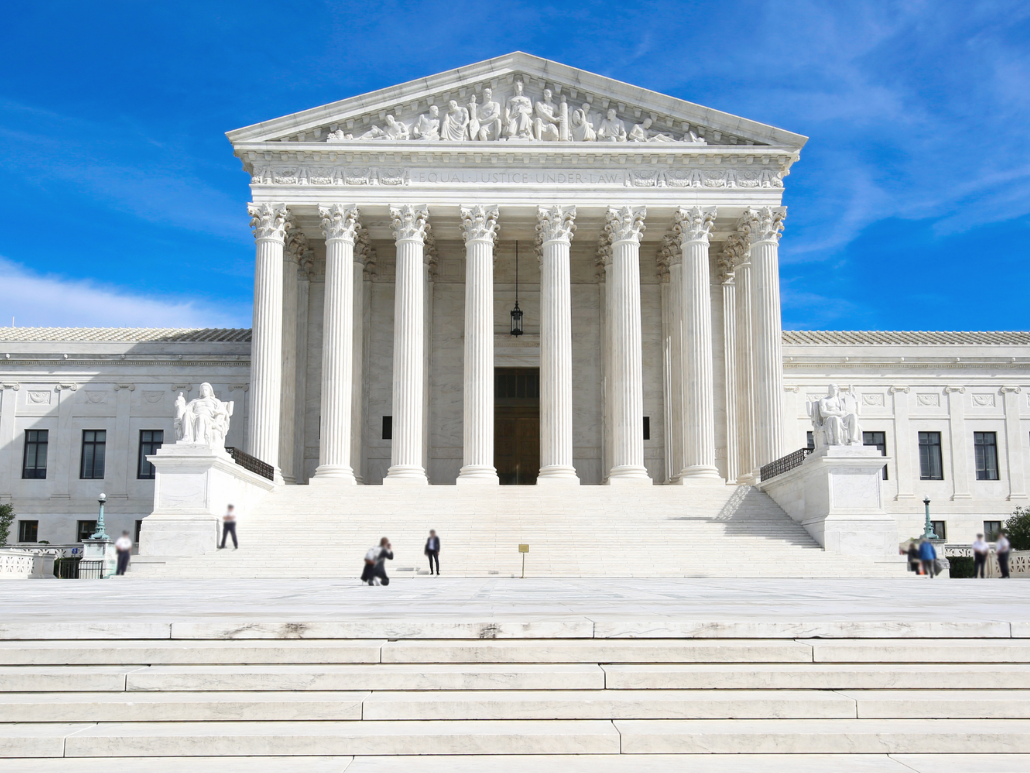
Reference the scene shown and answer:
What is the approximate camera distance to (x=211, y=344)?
164ft

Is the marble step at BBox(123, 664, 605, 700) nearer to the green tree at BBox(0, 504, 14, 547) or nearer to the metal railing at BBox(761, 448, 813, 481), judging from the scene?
the metal railing at BBox(761, 448, 813, 481)

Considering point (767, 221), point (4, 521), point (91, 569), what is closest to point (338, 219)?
point (91, 569)

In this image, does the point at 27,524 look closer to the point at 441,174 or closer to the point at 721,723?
the point at 441,174

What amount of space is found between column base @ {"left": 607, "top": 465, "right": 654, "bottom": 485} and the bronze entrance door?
869 cm

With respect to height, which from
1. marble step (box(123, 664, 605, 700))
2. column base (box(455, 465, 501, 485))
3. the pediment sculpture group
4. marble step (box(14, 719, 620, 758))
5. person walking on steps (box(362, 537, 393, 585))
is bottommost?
marble step (box(14, 719, 620, 758))

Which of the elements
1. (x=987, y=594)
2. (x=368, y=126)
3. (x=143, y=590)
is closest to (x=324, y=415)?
(x=368, y=126)

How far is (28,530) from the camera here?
4784 cm

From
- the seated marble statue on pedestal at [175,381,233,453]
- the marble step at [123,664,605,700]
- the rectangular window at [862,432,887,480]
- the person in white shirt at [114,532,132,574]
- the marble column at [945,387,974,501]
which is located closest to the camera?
the marble step at [123,664,605,700]

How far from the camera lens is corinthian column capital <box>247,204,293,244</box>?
41344 mm

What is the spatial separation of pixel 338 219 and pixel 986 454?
1317 inches

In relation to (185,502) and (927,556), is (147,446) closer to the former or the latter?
(185,502)

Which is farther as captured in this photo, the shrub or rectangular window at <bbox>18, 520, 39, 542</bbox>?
rectangular window at <bbox>18, 520, 39, 542</bbox>

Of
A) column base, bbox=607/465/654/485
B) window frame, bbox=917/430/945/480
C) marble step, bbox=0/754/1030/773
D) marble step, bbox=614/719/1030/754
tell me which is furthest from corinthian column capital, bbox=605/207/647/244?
marble step, bbox=0/754/1030/773

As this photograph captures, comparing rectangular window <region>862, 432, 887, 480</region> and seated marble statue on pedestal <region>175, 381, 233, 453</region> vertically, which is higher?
rectangular window <region>862, 432, 887, 480</region>
